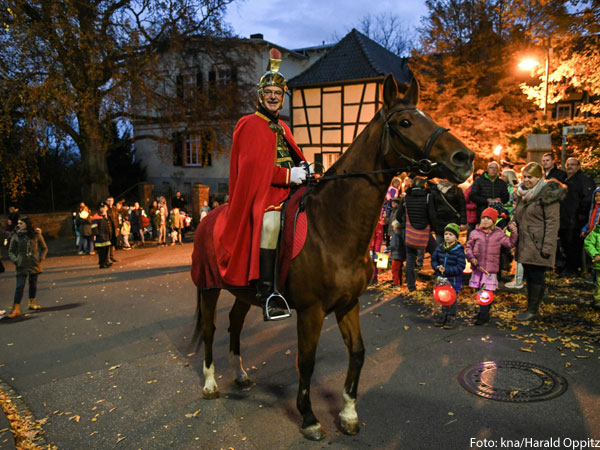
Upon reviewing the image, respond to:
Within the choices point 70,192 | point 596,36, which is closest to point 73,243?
point 70,192

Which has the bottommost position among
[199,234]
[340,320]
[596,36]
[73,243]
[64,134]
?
[73,243]

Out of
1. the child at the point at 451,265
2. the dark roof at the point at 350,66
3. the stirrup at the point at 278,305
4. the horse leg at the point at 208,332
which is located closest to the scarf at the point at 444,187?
the child at the point at 451,265

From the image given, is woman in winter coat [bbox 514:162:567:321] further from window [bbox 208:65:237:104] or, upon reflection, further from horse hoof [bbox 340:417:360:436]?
window [bbox 208:65:237:104]

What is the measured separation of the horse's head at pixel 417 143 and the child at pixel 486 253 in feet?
11.8

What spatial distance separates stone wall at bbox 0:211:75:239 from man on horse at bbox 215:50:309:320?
18516mm

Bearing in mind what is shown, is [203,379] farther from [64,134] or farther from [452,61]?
[452,61]

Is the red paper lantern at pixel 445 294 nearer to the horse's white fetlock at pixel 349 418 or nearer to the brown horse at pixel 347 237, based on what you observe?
the brown horse at pixel 347 237

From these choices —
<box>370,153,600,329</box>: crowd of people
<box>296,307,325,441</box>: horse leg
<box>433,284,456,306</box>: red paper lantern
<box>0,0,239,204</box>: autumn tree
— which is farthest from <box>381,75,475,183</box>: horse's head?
<box>0,0,239,204</box>: autumn tree

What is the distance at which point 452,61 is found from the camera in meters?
17.8

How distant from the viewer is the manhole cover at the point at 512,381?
4.13m

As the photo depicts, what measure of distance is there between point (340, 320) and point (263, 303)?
28.1 inches

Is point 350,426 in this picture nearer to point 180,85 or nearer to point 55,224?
point 55,224

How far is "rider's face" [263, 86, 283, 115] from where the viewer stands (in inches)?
151

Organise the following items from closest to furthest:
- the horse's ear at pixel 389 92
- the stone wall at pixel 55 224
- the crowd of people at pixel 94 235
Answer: the horse's ear at pixel 389 92, the crowd of people at pixel 94 235, the stone wall at pixel 55 224
